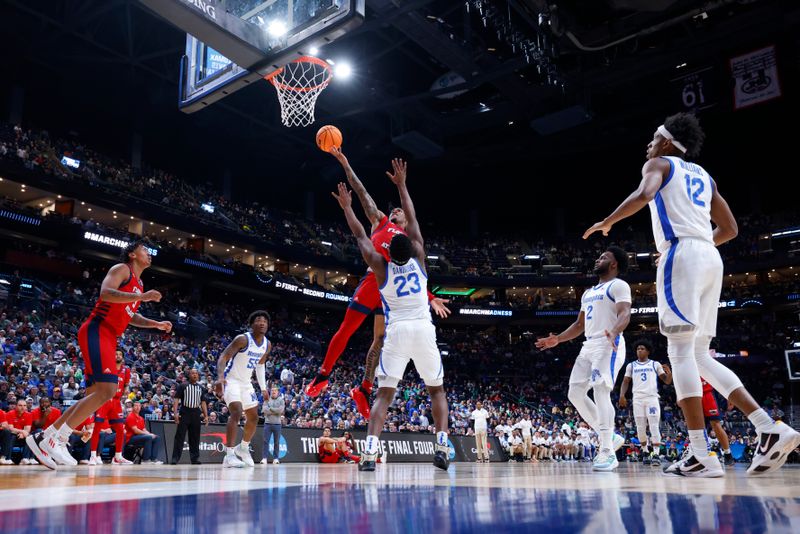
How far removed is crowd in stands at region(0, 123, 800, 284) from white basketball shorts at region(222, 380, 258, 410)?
19847 mm

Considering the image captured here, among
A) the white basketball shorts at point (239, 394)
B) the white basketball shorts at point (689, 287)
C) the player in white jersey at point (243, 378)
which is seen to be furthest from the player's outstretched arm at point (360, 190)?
the white basketball shorts at point (239, 394)

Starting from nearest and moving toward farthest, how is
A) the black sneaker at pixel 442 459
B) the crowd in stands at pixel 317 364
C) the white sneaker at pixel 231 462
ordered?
the black sneaker at pixel 442 459, the white sneaker at pixel 231 462, the crowd in stands at pixel 317 364

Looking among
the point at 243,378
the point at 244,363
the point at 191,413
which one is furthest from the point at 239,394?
the point at 191,413

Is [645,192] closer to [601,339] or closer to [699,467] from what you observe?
[699,467]

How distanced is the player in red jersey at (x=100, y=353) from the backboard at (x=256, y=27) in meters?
2.52

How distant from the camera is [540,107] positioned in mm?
27625

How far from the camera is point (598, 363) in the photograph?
21.1ft

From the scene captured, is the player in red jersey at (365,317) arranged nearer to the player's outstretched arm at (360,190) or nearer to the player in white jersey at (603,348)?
the player's outstretched arm at (360,190)

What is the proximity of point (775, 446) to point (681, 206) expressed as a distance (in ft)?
5.17

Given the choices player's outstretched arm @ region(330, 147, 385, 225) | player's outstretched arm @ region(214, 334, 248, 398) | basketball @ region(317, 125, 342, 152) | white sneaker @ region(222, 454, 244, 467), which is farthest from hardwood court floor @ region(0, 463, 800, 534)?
player's outstretched arm @ region(214, 334, 248, 398)

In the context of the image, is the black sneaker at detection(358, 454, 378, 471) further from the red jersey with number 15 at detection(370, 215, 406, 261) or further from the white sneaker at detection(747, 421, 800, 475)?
the white sneaker at detection(747, 421, 800, 475)

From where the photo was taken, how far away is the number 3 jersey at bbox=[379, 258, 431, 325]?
543cm

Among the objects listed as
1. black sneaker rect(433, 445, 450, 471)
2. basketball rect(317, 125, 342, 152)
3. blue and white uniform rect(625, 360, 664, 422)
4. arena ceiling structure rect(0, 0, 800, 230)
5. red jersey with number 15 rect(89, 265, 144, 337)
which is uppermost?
arena ceiling structure rect(0, 0, 800, 230)

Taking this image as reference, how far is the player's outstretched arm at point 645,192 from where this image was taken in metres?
4.04
